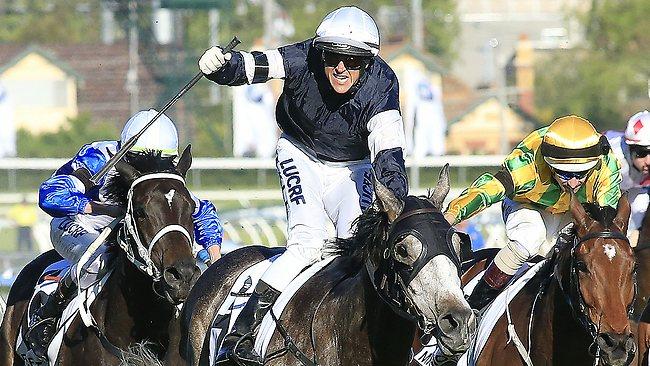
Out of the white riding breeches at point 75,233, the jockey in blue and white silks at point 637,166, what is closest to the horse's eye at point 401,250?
the white riding breeches at point 75,233

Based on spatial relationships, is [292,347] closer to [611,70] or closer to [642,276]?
[642,276]

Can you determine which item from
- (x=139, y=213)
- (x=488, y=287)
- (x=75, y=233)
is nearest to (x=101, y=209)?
(x=75, y=233)

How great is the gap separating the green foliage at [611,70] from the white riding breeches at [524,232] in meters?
37.5

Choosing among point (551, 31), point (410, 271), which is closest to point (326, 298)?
point (410, 271)

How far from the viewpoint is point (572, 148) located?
252 inches

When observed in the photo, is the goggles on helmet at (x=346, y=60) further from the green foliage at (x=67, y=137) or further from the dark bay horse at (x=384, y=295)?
the green foliage at (x=67, y=137)

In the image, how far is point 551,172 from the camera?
22.0ft

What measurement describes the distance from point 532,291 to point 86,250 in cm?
222

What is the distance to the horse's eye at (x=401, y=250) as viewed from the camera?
15.8 feet

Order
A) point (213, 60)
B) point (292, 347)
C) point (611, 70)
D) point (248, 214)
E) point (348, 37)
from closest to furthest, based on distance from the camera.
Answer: point (292, 347), point (348, 37), point (213, 60), point (248, 214), point (611, 70)

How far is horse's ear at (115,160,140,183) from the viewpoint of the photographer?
257 inches

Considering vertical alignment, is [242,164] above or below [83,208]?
below

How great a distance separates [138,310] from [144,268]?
0.44 metres

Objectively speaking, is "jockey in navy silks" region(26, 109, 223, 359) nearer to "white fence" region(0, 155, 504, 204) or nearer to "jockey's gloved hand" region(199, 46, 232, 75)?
"jockey's gloved hand" region(199, 46, 232, 75)
